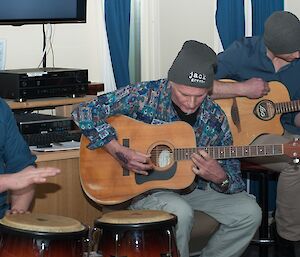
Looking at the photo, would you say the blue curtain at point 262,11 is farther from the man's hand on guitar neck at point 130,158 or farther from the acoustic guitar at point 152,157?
the man's hand on guitar neck at point 130,158

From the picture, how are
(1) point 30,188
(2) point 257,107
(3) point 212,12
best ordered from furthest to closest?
(3) point 212,12 < (2) point 257,107 < (1) point 30,188

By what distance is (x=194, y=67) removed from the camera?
11.3 ft

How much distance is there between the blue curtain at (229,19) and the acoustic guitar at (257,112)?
1.07 meters

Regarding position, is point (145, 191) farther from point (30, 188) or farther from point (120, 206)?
point (30, 188)

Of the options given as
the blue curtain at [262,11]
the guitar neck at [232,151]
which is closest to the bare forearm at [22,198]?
the guitar neck at [232,151]

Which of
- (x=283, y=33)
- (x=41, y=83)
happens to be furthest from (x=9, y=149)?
(x=283, y=33)

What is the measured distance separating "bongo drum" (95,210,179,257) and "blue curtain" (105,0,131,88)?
2.08 metres

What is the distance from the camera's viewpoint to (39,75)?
3.92 metres

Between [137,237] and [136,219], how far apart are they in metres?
0.08

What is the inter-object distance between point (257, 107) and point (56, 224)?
167 centimetres

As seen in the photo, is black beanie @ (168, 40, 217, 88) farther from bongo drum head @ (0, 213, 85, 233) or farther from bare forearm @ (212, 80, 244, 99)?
bongo drum head @ (0, 213, 85, 233)

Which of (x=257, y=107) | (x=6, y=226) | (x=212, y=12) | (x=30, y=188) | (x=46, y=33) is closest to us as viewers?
(x=6, y=226)

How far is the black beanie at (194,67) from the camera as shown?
3.43m

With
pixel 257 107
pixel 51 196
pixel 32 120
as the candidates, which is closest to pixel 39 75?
pixel 32 120
